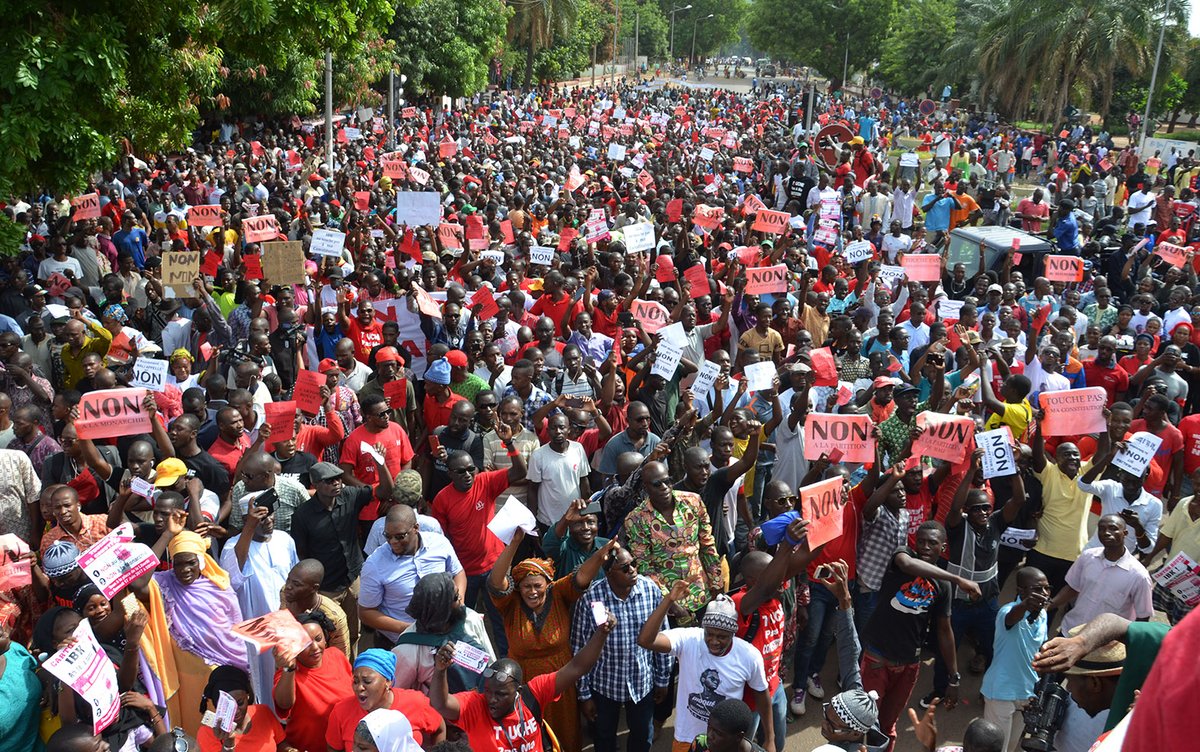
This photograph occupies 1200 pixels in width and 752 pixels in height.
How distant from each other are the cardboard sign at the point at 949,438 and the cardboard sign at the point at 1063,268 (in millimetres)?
6076

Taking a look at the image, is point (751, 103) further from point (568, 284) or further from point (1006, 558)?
point (1006, 558)

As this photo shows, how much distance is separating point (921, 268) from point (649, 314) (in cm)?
396

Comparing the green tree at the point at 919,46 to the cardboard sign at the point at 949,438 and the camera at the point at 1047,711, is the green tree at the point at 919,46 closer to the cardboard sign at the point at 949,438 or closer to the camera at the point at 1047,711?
the cardboard sign at the point at 949,438

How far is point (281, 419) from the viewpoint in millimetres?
6480

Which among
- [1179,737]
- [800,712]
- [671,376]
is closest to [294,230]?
[671,376]

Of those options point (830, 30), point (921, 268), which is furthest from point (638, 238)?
point (830, 30)

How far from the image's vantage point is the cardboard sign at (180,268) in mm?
9133

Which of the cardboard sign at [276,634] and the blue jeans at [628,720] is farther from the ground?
the cardboard sign at [276,634]

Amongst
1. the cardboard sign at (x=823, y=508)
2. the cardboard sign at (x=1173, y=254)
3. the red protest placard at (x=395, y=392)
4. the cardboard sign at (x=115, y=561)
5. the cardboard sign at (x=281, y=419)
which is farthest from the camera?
the cardboard sign at (x=1173, y=254)

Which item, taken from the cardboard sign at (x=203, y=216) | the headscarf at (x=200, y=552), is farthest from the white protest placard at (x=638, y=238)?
the headscarf at (x=200, y=552)

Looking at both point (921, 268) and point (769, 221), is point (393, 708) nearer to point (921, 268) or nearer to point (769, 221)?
point (921, 268)

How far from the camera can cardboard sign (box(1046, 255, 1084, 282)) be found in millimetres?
11570

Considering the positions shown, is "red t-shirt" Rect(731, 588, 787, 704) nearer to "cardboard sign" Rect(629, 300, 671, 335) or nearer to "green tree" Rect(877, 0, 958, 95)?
"cardboard sign" Rect(629, 300, 671, 335)

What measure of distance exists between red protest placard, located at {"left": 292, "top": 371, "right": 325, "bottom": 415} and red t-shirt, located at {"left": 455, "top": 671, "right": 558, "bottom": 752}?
330cm
